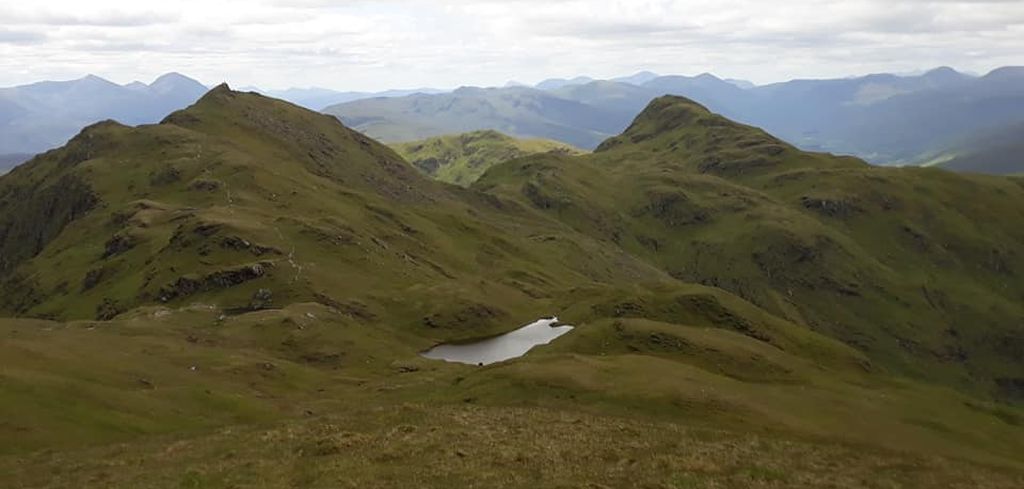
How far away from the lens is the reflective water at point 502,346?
121 metres

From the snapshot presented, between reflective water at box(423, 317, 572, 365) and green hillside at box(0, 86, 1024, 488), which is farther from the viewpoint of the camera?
reflective water at box(423, 317, 572, 365)

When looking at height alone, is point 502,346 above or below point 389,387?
below

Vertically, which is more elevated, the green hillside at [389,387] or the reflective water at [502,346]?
the green hillside at [389,387]

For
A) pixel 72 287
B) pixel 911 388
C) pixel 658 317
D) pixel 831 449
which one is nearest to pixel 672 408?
pixel 831 449

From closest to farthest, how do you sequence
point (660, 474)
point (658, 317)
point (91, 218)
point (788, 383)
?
point (660, 474)
point (788, 383)
point (658, 317)
point (91, 218)

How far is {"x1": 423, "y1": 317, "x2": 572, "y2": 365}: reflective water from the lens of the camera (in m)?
121

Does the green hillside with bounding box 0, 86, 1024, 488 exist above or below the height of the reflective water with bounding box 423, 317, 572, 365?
above

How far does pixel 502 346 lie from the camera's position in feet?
422

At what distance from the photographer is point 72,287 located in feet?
517

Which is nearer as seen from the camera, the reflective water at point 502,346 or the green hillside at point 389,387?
the green hillside at point 389,387

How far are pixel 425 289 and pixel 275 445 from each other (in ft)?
346

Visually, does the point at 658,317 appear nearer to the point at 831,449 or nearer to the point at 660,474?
the point at 831,449

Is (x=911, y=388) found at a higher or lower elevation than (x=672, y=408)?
lower

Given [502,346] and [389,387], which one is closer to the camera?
[389,387]
